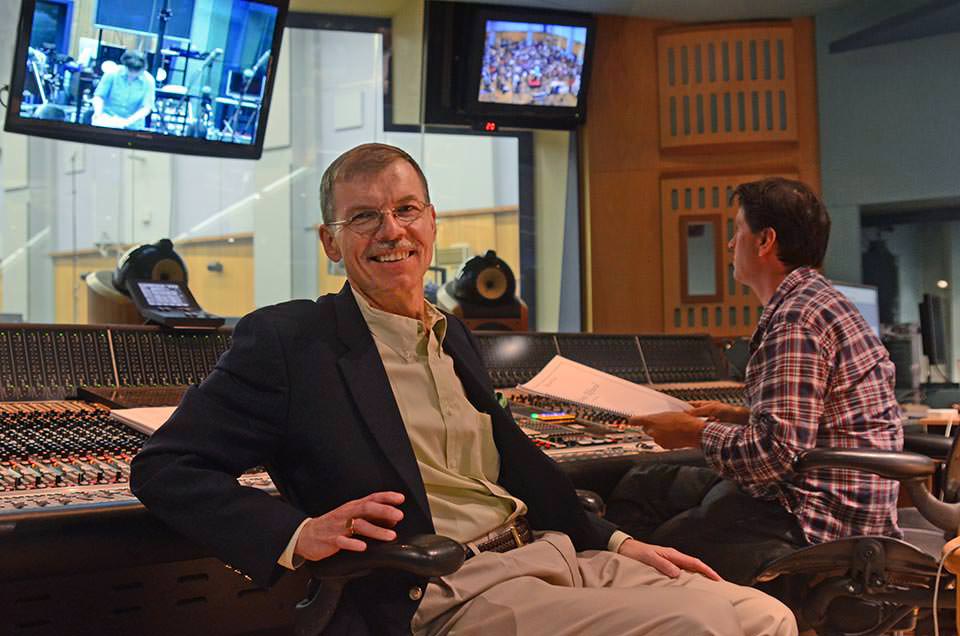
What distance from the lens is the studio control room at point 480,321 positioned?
142 cm

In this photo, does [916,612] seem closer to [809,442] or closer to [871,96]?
[809,442]

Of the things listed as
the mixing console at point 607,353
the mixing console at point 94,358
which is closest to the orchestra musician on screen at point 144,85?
the mixing console at point 94,358

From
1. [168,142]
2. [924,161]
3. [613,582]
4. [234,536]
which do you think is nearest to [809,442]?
[613,582]

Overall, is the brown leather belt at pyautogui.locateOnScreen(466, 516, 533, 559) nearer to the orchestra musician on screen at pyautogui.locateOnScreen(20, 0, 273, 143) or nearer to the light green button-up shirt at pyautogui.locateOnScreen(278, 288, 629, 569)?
the light green button-up shirt at pyautogui.locateOnScreen(278, 288, 629, 569)

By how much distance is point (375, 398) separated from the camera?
58.4 inches

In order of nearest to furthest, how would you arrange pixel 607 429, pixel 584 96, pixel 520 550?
1. pixel 520 550
2. pixel 607 429
3. pixel 584 96

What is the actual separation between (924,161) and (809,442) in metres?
4.14

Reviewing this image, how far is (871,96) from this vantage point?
5.58 meters

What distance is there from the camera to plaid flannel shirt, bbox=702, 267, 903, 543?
199 cm

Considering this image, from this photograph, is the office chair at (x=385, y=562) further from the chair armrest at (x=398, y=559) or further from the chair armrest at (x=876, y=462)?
the chair armrest at (x=876, y=462)

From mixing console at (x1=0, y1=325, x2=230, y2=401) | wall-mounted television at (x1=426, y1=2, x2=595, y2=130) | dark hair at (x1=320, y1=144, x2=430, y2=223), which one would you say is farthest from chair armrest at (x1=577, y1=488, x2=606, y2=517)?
wall-mounted television at (x1=426, y1=2, x2=595, y2=130)

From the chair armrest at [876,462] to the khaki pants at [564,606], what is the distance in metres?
0.46

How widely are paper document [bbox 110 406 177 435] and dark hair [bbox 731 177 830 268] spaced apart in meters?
1.42

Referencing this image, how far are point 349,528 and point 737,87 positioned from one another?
16.1ft
